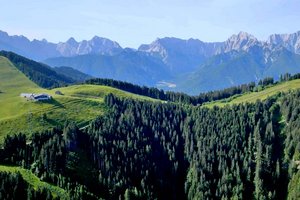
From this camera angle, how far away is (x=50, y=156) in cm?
15250

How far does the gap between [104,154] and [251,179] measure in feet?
224

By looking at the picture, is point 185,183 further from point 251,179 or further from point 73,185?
point 73,185

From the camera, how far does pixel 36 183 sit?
5359 inches

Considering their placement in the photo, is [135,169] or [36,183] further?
[135,169]

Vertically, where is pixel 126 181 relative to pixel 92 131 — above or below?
below

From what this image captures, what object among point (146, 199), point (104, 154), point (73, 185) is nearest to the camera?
point (73, 185)

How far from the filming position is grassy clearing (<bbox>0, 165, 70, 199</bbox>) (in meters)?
133

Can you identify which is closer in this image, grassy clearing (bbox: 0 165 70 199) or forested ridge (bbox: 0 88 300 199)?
grassy clearing (bbox: 0 165 70 199)

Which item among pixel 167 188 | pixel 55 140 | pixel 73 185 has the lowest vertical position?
pixel 167 188

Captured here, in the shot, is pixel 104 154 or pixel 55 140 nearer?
pixel 55 140

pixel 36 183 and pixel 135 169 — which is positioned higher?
pixel 36 183

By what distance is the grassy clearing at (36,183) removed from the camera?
436ft

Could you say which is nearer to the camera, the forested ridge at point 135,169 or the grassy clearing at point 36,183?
the grassy clearing at point 36,183

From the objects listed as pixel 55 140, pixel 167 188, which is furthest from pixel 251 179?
pixel 55 140
